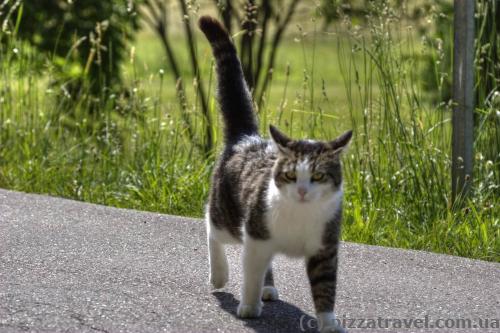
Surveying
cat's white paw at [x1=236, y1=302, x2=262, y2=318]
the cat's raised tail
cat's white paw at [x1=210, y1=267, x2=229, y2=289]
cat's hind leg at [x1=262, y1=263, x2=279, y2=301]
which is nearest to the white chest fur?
cat's white paw at [x1=236, y1=302, x2=262, y2=318]

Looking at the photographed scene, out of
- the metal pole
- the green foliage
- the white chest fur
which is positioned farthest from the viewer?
the green foliage

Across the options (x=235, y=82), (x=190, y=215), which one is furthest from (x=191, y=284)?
(x=190, y=215)

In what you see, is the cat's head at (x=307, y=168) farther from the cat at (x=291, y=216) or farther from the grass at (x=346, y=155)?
the grass at (x=346, y=155)

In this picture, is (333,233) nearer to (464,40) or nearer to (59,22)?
(464,40)

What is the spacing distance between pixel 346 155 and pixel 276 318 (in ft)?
7.53

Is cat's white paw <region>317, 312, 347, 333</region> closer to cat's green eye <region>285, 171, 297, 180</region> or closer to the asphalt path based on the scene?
the asphalt path

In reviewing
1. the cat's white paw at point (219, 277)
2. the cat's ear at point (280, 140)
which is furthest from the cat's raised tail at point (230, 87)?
the cat's ear at point (280, 140)

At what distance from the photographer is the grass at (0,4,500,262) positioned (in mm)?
5645

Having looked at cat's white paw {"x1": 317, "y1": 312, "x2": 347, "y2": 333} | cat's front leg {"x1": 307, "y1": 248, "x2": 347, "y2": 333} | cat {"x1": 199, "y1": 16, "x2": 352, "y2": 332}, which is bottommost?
cat's white paw {"x1": 317, "y1": 312, "x2": 347, "y2": 333}

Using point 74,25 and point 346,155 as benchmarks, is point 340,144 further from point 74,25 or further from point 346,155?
point 74,25

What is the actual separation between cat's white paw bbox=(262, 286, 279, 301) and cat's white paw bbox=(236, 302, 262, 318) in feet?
0.88

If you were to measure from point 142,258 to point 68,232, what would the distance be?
623mm

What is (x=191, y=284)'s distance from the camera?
183 inches

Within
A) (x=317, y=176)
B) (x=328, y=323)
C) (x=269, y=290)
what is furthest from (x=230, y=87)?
(x=328, y=323)
